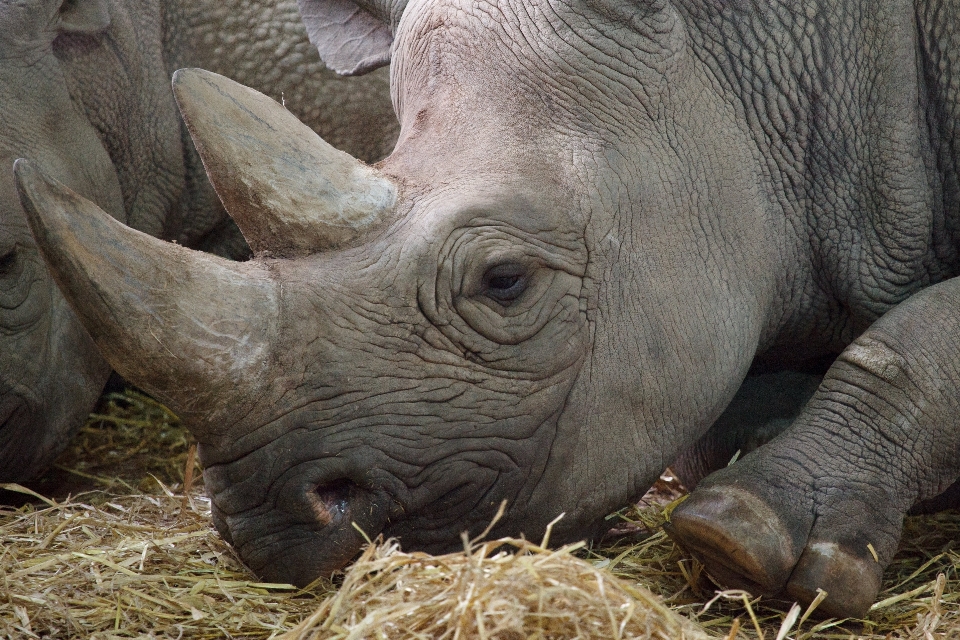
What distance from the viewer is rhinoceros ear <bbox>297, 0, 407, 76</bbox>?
399 centimetres

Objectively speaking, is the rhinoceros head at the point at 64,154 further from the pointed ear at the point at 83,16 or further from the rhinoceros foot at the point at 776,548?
the rhinoceros foot at the point at 776,548

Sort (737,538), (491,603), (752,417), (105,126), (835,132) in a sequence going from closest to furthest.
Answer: (491,603)
(737,538)
(835,132)
(752,417)
(105,126)

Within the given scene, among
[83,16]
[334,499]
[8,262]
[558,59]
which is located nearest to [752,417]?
[558,59]

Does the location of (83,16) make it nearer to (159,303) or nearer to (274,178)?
(274,178)

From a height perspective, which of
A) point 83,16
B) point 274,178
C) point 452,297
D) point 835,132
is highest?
point 83,16

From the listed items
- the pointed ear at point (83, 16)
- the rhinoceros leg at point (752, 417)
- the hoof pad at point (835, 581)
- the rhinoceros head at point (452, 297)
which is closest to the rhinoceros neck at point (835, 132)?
the rhinoceros head at point (452, 297)

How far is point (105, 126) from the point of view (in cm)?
454

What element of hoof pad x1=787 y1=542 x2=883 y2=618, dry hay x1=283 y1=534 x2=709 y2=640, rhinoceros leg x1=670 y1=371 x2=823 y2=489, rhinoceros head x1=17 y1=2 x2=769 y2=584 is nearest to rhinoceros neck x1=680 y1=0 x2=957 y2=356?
rhinoceros head x1=17 y1=2 x2=769 y2=584

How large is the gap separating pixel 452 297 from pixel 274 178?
0.49 meters

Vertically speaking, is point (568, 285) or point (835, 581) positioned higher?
point (568, 285)

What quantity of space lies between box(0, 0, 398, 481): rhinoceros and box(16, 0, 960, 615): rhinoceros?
138 cm

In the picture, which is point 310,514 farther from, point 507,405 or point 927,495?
point 927,495

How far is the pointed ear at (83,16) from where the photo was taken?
4309 mm

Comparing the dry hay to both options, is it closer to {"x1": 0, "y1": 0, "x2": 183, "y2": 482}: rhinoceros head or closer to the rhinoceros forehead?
the rhinoceros forehead
